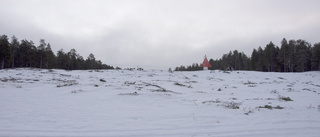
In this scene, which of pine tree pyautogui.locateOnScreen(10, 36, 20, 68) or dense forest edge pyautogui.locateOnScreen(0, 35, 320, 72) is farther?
pine tree pyautogui.locateOnScreen(10, 36, 20, 68)

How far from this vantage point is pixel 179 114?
571 centimetres

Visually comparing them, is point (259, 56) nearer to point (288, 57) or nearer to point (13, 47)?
point (288, 57)

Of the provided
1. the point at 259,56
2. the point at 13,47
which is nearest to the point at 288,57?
the point at 259,56

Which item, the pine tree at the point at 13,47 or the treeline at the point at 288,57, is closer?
the treeline at the point at 288,57

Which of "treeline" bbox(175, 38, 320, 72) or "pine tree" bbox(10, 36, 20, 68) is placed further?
"pine tree" bbox(10, 36, 20, 68)

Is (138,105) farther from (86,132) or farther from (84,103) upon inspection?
(86,132)

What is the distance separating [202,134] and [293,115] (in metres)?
3.50

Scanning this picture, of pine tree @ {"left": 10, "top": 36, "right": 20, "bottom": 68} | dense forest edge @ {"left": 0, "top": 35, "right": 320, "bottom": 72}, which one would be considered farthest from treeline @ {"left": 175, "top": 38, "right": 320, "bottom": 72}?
pine tree @ {"left": 10, "top": 36, "right": 20, "bottom": 68}

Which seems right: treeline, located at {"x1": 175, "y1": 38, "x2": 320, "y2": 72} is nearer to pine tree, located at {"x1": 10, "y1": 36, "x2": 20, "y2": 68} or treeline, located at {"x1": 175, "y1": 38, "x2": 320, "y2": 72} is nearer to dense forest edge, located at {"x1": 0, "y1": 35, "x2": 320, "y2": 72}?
dense forest edge, located at {"x1": 0, "y1": 35, "x2": 320, "y2": 72}

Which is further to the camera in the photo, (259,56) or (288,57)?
(259,56)

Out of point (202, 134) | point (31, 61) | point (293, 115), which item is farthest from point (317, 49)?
point (31, 61)

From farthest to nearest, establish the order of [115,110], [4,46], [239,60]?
1. [239,60]
2. [4,46]
3. [115,110]

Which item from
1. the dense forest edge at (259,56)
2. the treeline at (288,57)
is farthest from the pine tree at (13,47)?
the treeline at (288,57)

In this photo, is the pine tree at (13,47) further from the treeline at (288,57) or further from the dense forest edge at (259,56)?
the treeline at (288,57)
